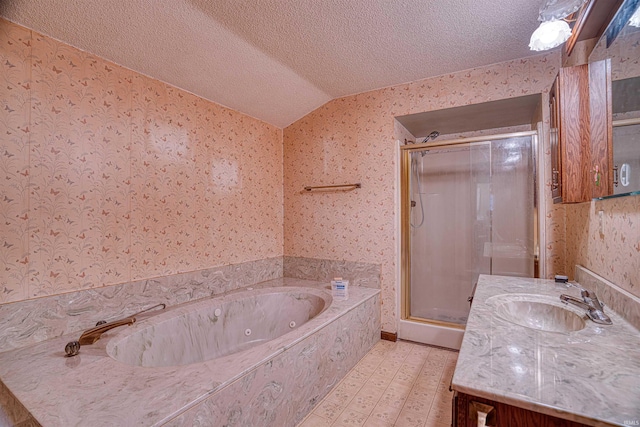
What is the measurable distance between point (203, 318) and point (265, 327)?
0.56 meters

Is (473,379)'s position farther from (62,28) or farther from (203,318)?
(62,28)

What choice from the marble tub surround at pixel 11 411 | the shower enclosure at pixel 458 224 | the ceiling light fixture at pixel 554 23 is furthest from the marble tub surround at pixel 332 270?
the marble tub surround at pixel 11 411

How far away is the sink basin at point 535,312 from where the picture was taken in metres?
1.29

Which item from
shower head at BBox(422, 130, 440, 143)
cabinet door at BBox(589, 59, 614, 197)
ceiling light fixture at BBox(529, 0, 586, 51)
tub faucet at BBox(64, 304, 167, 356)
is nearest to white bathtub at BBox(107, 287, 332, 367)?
tub faucet at BBox(64, 304, 167, 356)

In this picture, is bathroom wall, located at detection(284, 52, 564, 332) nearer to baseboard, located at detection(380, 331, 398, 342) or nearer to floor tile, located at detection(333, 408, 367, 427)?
baseboard, located at detection(380, 331, 398, 342)

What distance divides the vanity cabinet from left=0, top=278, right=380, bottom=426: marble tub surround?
87 centimetres

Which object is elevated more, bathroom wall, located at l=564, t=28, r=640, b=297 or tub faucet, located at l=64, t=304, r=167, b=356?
bathroom wall, located at l=564, t=28, r=640, b=297

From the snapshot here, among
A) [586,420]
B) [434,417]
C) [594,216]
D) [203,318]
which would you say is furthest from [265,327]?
[594,216]

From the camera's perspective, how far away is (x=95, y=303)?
5.67 ft

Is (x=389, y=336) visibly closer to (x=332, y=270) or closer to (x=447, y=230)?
(x=332, y=270)

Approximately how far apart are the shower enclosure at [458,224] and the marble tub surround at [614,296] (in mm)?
768

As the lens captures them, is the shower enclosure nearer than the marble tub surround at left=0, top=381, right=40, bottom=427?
No

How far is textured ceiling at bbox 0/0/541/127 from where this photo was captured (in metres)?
1.59

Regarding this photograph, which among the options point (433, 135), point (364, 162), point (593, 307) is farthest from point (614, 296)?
point (433, 135)
